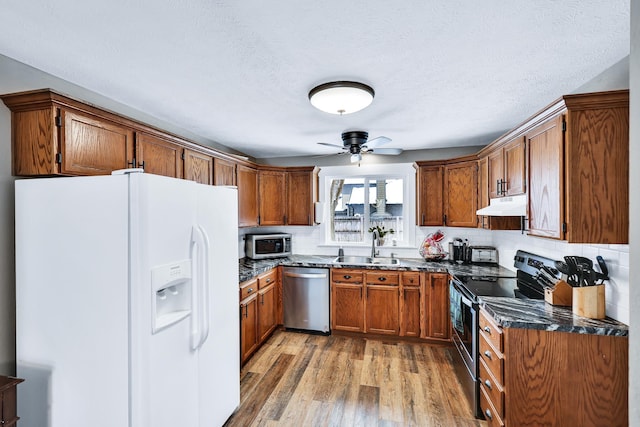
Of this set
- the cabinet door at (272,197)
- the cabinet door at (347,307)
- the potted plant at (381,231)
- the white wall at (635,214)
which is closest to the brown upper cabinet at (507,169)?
the potted plant at (381,231)

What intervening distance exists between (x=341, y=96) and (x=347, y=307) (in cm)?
254

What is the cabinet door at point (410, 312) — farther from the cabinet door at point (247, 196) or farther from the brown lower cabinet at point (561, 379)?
the cabinet door at point (247, 196)

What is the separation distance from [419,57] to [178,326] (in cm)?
199

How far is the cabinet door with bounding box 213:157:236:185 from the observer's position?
3.09 metres

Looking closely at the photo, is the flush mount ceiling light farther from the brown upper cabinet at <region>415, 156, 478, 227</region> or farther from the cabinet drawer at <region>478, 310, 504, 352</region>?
the brown upper cabinet at <region>415, 156, 478, 227</region>

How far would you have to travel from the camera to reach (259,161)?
4.64 m

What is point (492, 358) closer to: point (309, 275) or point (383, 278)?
point (383, 278)

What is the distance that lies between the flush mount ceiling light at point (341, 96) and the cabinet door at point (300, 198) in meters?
2.04

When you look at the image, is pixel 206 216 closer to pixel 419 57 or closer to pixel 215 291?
pixel 215 291

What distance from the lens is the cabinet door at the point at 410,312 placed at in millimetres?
3498

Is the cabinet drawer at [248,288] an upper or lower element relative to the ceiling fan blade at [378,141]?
lower

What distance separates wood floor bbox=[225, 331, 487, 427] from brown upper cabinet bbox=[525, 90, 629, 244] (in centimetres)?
158

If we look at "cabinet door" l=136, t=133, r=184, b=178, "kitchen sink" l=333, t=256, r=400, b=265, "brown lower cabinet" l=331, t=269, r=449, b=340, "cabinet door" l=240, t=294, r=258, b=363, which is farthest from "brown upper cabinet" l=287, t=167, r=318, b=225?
"cabinet door" l=136, t=133, r=184, b=178

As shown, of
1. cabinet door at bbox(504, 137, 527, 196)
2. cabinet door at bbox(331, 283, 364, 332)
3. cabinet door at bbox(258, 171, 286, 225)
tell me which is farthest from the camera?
cabinet door at bbox(258, 171, 286, 225)
